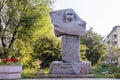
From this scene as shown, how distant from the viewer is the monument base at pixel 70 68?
16219mm

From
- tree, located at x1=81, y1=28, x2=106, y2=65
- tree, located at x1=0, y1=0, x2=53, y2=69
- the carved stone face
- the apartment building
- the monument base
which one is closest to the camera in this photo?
the monument base

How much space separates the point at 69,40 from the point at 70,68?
1556 mm

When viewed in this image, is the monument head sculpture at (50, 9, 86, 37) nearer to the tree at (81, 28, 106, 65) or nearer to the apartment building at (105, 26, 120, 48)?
the tree at (81, 28, 106, 65)

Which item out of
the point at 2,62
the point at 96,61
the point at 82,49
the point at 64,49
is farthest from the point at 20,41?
the point at 2,62

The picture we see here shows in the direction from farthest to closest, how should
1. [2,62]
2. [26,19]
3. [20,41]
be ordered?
[20,41] → [26,19] → [2,62]

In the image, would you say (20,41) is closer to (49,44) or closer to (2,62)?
(49,44)

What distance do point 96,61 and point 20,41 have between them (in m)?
11.1

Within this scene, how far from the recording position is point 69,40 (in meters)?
16.9

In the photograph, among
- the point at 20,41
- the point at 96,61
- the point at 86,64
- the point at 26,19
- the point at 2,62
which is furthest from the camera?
the point at 96,61

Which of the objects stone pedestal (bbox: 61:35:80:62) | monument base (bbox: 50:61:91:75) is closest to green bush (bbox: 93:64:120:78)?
monument base (bbox: 50:61:91:75)

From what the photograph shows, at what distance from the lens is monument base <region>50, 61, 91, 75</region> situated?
1622cm

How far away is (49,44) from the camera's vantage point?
30.5m

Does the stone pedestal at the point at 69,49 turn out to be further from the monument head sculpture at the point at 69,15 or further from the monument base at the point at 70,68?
the monument head sculpture at the point at 69,15

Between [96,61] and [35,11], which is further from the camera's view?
[96,61]
